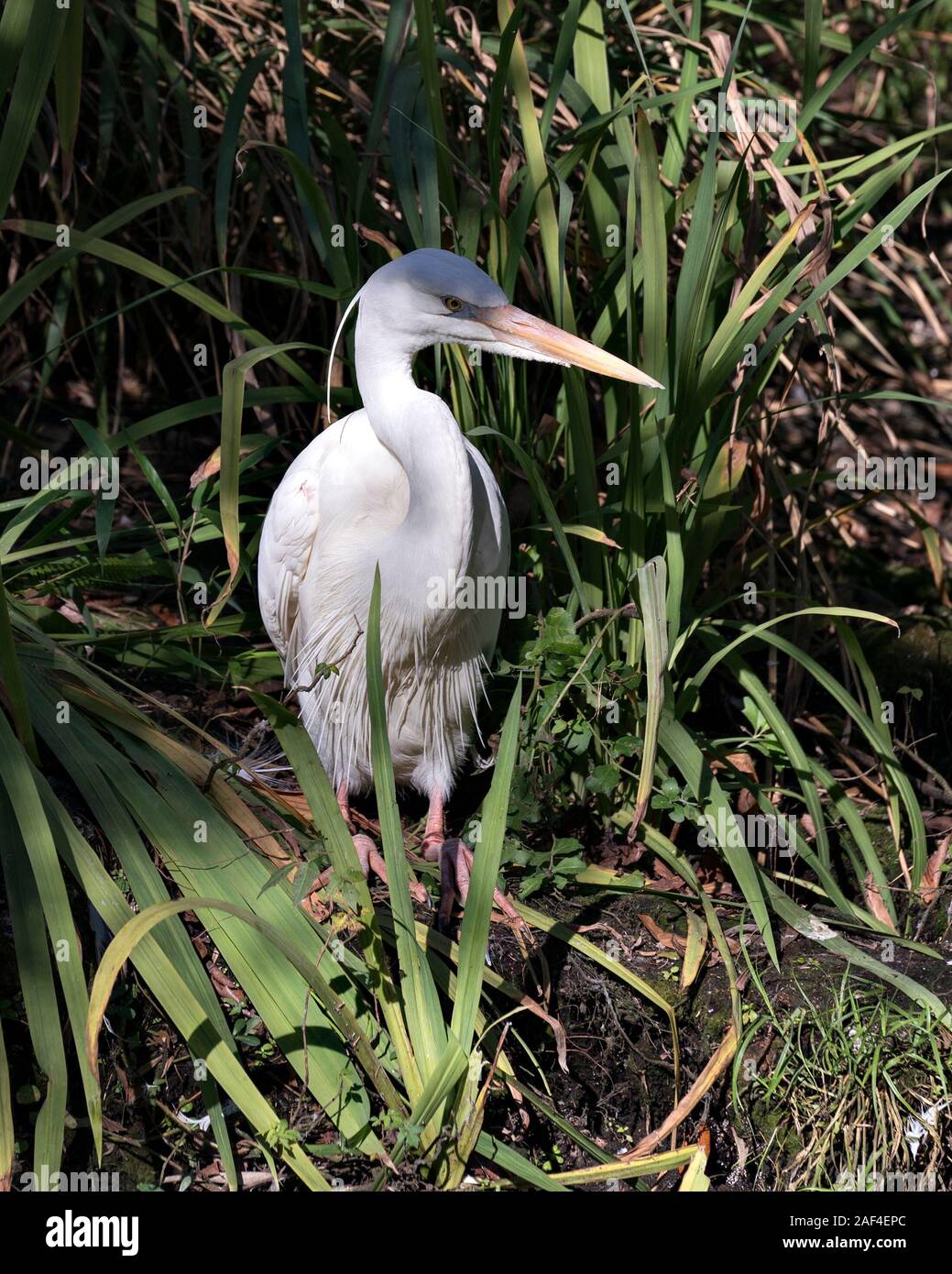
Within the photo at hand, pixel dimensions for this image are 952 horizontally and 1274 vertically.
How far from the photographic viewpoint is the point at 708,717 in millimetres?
2713

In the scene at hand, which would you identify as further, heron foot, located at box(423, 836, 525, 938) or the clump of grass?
heron foot, located at box(423, 836, 525, 938)

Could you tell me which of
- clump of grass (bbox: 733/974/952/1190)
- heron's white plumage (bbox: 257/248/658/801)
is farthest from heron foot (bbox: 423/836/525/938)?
clump of grass (bbox: 733/974/952/1190)

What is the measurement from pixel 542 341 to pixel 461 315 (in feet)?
0.45

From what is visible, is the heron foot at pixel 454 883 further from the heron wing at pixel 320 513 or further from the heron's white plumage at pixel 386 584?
the heron wing at pixel 320 513

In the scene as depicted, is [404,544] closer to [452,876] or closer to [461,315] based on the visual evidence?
[461,315]

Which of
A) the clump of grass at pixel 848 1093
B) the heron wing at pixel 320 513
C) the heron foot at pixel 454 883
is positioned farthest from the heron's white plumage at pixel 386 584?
the clump of grass at pixel 848 1093

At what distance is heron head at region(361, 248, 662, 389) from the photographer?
1881 millimetres

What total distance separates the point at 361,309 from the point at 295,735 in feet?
2.36

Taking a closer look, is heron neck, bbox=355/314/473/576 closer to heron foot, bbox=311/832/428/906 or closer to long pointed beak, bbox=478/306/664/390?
long pointed beak, bbox=478/306/664/390

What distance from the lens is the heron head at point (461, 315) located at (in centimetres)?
188

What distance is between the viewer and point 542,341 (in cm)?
193

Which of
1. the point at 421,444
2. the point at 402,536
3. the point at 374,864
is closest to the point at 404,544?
the point at 402,536

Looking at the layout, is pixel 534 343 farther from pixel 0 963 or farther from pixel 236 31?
pixel 236 31

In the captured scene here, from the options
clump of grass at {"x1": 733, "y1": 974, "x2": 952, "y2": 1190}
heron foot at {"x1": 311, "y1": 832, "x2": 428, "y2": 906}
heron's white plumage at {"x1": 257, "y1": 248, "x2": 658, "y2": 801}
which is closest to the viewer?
clump of grass at {"x1": 733, "y1": 974, "x2": 952, "y2": 1190}
